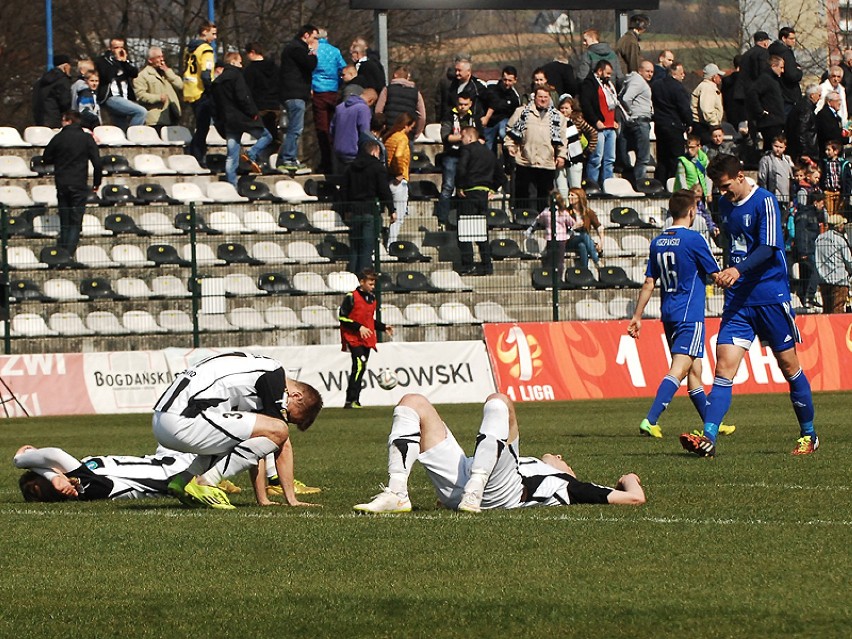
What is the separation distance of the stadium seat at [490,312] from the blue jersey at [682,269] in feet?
37.0

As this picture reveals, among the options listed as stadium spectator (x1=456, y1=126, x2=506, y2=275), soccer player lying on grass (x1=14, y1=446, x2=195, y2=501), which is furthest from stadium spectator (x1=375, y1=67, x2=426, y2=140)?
soccer player lying on grass (x1=14, y1=446, x2=195, y2=501)

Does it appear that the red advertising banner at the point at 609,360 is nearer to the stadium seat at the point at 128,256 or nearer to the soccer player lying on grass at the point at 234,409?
the stadium seat at the point at 128,256

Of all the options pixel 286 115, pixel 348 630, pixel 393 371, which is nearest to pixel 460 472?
pixel 348 630

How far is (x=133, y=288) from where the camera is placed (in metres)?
26.9

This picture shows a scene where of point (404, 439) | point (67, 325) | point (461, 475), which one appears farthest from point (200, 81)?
point (404, 439)

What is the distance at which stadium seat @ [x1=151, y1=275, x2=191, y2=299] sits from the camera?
26.7 metres

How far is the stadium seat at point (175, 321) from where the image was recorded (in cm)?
2633

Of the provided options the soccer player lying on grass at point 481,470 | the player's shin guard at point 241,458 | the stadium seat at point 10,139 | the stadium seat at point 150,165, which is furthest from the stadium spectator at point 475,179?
the soccer player lying on grass at point 481,470

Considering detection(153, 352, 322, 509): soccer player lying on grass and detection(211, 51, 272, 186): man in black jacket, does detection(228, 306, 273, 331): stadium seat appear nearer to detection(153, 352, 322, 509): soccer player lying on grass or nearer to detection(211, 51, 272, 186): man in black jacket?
detection(211, 51, 272, 186): man in black jacket

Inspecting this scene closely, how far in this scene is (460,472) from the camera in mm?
10344

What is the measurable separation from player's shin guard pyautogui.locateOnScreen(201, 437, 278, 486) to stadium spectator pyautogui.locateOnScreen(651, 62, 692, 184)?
21311mm

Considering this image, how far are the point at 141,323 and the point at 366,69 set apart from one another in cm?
683

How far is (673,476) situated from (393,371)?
1338 centimetres

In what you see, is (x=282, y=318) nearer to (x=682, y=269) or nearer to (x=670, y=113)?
(x=670, y=113)
